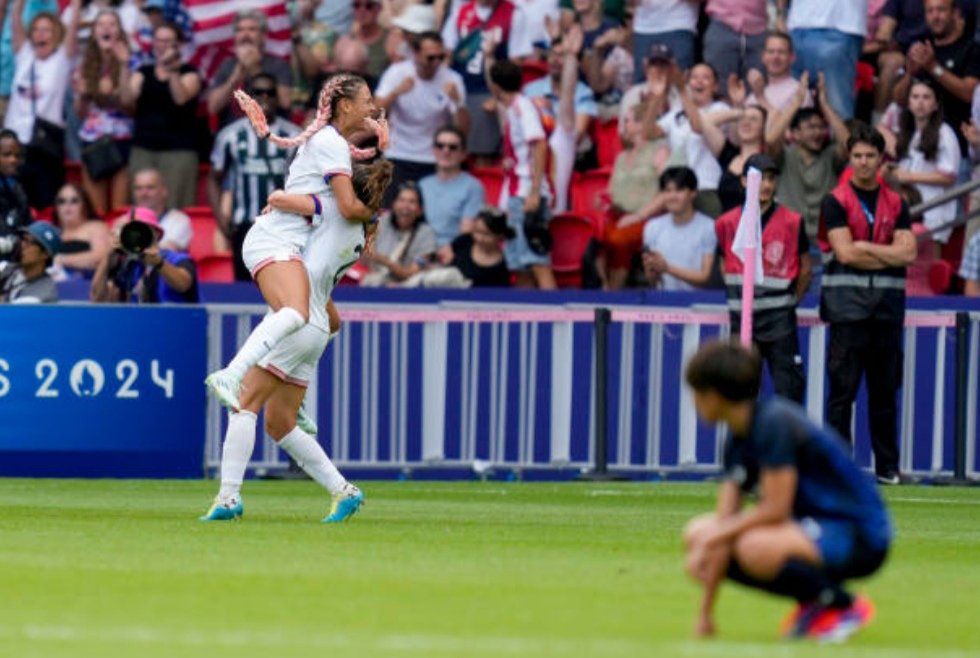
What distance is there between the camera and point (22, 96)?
25.7 meters

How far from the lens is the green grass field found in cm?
887

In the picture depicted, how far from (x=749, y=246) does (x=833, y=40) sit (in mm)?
5191

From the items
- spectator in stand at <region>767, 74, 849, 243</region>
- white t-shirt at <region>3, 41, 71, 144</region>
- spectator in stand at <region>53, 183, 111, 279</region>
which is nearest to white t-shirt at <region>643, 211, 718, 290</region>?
spectator in stand at <region>767, 74, 849, 243</region>

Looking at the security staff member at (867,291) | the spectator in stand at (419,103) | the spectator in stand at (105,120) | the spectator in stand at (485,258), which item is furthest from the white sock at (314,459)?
the spectator in stand at (105,120)

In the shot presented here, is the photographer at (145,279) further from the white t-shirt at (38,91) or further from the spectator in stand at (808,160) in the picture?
the spectator in stand at (808,160)

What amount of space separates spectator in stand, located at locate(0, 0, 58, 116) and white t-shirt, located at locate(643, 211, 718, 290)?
756 centimetres

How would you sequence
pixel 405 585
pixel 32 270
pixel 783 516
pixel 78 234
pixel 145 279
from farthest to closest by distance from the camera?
pixel 78 234
pixel 32 270
pixel 145 279
pixel 405 585
pixel 783 516

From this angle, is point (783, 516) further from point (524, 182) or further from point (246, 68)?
point (246, 68)

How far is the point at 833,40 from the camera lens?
2317 centimetres

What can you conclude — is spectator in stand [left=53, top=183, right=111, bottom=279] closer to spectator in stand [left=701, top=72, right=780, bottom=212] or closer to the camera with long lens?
the camera with long lens

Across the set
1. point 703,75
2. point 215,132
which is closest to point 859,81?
point 703,75

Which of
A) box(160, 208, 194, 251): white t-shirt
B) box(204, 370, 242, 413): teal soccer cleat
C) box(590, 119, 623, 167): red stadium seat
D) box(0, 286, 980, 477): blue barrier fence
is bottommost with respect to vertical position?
box(0, 286, 980, 477): blue barrier fence

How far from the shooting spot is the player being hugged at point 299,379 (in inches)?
575

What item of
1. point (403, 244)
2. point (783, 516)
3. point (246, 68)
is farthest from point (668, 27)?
point (783, 516)
